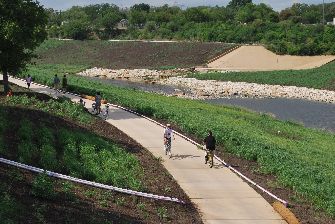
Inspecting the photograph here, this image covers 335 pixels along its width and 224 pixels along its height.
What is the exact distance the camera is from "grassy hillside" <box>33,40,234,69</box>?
102 metres

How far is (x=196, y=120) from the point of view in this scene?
3098 cm

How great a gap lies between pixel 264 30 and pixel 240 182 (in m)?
104

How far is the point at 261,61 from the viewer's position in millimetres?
97875

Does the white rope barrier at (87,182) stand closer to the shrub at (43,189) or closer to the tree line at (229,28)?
the shrub at (43,189)

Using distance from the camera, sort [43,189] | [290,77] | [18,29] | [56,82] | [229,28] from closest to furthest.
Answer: [43,189] → [18,29] → [56,82] → [290,77] → [229,28]

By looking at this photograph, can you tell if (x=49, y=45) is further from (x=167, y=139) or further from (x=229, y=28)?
(x=167, y=139)

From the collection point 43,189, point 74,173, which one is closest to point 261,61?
point 74,173

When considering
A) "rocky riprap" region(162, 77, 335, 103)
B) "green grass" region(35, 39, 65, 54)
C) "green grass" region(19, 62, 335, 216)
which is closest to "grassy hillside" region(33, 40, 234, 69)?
"green grass" region(35, 39, 65, 54)

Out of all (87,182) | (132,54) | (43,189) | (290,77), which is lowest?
(290,77)

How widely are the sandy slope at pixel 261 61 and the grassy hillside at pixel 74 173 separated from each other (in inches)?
2762

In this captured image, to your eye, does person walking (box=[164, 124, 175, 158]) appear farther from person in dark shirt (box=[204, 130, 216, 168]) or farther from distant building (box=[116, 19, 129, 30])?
distant building (box=[116, 19, 129, 30])

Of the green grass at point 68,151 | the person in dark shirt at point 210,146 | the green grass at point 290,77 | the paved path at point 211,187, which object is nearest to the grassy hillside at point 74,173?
the green grass at point 68,151

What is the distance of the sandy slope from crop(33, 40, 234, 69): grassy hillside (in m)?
3.66

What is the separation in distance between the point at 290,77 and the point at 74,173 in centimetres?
6436
